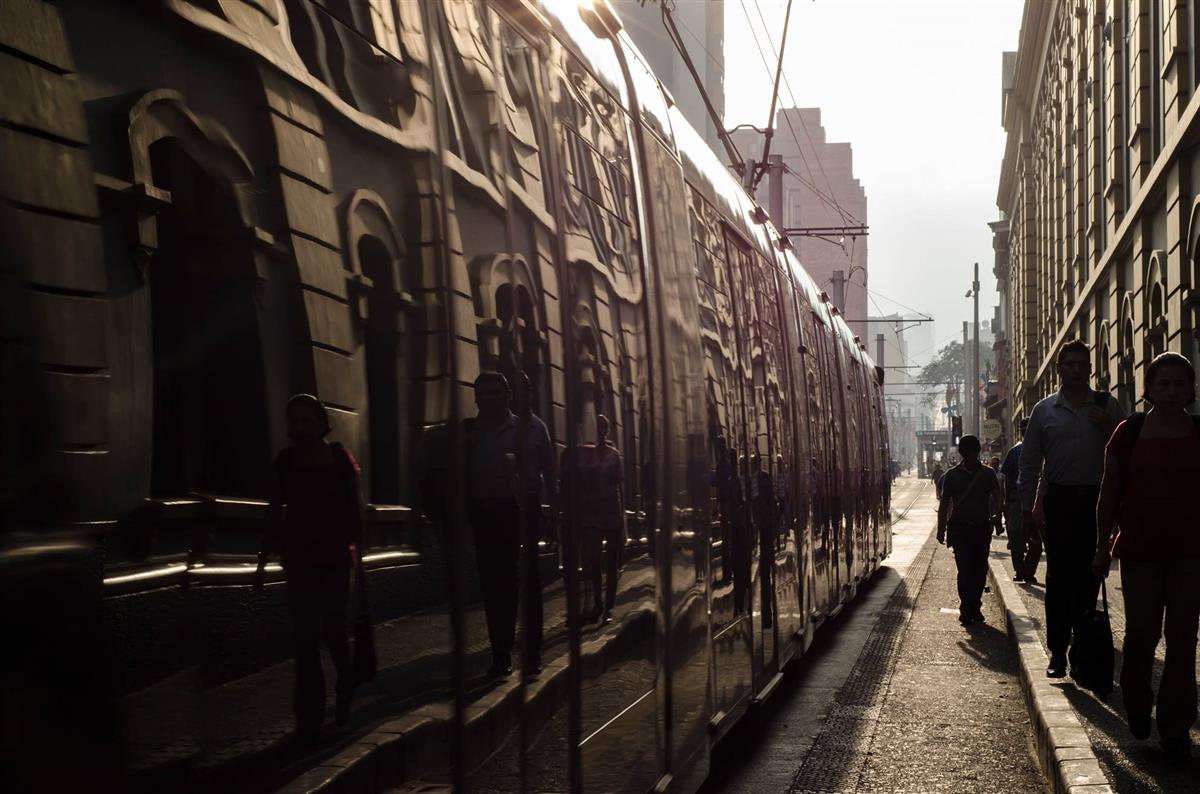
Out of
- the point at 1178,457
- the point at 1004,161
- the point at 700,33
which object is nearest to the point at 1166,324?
the point at 1178,457

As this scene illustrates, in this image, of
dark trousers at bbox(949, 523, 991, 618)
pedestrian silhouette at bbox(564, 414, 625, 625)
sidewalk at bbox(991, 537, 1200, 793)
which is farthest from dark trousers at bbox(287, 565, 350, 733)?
dark trousers at bbox(949, 523, 991, 618)

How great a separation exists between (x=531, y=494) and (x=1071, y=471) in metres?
5.68

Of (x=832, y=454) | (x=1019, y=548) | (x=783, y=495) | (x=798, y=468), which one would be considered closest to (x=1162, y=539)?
(x=783, y=495)

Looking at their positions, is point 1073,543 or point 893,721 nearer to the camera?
point 1073,543

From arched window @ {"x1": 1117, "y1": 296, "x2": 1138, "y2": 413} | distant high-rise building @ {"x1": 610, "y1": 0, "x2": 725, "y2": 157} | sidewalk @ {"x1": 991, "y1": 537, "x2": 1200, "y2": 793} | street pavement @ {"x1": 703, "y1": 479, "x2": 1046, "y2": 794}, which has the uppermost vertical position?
distant high-rise building @ {"x1": 610, "y1": 0, "x2": 725, "y2": 157}

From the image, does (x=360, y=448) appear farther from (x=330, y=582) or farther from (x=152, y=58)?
(x=152, y=58)

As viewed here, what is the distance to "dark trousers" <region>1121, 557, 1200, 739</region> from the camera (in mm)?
6242

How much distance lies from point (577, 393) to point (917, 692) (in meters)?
6.83

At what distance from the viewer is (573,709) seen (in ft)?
11.5

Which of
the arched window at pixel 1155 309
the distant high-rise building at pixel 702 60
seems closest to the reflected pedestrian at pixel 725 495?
the arched window at pixel 1155 309

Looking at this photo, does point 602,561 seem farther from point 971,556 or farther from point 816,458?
point 971,556

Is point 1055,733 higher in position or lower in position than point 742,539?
lower

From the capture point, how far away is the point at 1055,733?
6816 millimetres

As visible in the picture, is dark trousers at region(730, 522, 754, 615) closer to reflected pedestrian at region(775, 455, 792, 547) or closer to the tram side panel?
reflected pedestrian at region(775, 455, 792, 547)
